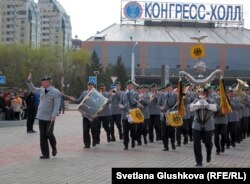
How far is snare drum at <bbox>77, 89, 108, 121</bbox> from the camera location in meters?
15.9

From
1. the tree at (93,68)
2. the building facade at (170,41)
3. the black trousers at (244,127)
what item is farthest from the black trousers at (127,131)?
the building facade at (170,41)

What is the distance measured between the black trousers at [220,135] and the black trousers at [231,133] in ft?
4.41

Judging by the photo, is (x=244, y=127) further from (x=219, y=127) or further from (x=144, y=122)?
(x=219, y=127)

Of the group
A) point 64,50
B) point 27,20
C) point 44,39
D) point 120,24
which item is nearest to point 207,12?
point 120,24

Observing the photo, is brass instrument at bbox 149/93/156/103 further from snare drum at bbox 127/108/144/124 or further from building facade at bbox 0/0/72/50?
building facade at bbox 0/0/72/50

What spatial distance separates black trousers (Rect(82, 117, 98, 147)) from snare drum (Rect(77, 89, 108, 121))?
315 mm

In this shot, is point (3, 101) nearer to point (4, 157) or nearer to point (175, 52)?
point (4, 157)

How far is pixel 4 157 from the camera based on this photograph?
13.3m

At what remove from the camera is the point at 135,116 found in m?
15.9

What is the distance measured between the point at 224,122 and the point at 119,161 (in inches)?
137

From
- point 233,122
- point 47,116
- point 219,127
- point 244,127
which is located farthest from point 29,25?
point 47,116

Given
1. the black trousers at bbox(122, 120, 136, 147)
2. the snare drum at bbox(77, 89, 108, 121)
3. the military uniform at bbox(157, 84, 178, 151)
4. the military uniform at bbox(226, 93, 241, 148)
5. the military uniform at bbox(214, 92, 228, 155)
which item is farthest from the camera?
the military uniform at bbox(226, 93, 241, 148)

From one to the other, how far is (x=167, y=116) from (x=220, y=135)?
156 centimetres

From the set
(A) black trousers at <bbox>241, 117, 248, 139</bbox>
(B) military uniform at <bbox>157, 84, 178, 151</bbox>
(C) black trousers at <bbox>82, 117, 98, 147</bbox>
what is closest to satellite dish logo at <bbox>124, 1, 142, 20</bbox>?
(A) black trousers at <bbox>241, 117, 248, 139</bbox>
